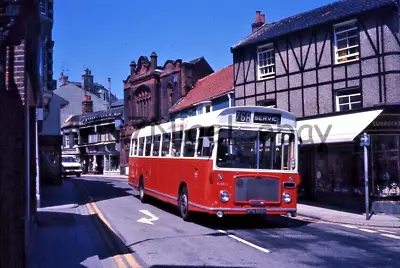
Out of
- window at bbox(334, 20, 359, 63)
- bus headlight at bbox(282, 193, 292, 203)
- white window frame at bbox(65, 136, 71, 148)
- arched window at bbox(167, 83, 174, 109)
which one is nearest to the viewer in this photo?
bus headlight at bbox(282, 193, 292, 203)

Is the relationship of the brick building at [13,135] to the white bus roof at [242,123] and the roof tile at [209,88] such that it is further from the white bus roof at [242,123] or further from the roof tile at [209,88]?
the roof tile at [209,88]

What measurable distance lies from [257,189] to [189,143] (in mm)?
2559

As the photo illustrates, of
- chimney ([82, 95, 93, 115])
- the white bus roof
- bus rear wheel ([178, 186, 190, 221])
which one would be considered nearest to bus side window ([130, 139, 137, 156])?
bus rear wheel ([178, 186, 190, 221])

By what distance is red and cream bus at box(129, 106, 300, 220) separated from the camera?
12.1 meters

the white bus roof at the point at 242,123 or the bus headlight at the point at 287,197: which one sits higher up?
the white bus roof at the point at 242,123

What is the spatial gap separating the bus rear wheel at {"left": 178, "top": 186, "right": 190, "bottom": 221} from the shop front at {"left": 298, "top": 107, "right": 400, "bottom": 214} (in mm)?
6130

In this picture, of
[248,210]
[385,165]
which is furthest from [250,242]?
[385,165]

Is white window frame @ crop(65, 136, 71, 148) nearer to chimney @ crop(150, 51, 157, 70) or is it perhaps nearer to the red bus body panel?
chimney @ crop(150, 51, 157, 70)

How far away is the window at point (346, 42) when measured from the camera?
18875mm

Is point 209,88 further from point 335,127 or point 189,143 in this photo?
point 189,143

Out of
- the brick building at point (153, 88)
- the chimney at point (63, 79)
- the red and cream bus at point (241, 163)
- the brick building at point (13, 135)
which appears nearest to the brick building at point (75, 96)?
the chimney at point (63, 79)

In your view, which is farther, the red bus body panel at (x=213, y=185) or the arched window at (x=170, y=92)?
the arched window at (x=170, y=92)

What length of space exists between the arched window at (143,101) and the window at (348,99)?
1147 inches

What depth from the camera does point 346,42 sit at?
62.9 feet
